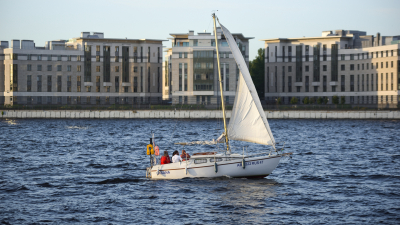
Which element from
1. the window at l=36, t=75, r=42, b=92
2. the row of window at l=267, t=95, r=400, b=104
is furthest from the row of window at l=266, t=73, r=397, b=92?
the window at l=36, t=75, r=42, b=92

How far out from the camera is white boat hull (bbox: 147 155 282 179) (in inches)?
1272

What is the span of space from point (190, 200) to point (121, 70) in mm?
134774

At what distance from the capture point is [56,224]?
23.7m

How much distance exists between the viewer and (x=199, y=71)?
473ft

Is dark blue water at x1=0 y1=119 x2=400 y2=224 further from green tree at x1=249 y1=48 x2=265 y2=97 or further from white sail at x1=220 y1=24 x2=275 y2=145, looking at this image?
green tree at x1=249 y1=48 x2=265 y2=97

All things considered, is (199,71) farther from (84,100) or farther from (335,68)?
(335,68)

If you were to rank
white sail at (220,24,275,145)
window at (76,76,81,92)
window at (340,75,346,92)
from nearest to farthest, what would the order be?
1. white sail at (220,24,275,145)
2. window at (76,76,81,92)
3. window at (340,75,346,92)

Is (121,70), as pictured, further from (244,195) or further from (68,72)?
(244,195)

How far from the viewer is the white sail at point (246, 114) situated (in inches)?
1289

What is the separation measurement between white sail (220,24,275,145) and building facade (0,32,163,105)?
125531mm

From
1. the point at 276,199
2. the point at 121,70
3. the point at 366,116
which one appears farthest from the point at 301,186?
the point at 121,70

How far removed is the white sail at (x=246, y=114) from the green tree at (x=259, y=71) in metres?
143

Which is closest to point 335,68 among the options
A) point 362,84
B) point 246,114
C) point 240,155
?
point 362,84

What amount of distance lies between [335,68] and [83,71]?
7633 cm
